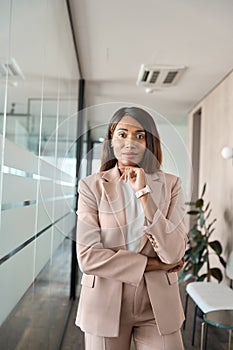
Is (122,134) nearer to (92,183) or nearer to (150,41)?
(92,183)

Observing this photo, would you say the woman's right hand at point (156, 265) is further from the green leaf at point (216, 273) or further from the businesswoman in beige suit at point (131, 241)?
the green leaf at point (216, 273)

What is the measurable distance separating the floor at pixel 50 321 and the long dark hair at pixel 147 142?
1.86ft

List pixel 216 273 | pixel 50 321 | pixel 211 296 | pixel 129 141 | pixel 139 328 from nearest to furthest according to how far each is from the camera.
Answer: pixel 129 141
pixel 139 328
pixel 50 321
pixel 211 296
pixel 216 273

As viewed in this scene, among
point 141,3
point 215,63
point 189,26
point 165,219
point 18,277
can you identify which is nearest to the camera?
point 165,219

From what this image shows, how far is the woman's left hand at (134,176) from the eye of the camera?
0.99 meters

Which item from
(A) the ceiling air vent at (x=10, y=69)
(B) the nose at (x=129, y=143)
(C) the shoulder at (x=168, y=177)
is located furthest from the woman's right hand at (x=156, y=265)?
(A) the ceiling air vent at (x=10, y=69)

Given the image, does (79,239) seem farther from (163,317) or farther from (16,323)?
(16,323)

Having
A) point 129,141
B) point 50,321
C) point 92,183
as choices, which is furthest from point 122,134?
point 50,321

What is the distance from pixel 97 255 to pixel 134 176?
24 cm

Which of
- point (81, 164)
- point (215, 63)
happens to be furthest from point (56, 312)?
point (215, 63)

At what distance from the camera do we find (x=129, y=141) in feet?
3.11

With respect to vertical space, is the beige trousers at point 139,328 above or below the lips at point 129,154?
below

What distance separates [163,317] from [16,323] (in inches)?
21.0

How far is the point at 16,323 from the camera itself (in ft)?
4.13
